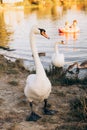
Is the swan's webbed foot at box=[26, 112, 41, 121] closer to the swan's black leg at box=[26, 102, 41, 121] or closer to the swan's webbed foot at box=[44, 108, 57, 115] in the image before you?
the swan's black leg at box=[26, 102, 41, 121]

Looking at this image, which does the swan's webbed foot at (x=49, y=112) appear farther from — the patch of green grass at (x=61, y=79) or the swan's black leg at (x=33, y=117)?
the patch of green grass at (x=61, y=79)

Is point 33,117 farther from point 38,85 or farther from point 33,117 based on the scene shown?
point 38,85

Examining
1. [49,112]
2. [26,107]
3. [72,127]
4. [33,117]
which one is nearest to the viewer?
[72,127]

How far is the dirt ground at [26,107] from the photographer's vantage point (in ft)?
22.8

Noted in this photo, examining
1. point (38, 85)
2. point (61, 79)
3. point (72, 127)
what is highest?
point (38, 85)

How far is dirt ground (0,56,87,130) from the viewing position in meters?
6.93

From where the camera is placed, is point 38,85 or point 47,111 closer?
point 38,85

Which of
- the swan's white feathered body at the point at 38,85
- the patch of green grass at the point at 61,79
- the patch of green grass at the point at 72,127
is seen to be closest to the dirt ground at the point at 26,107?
the patch of green grass at the point at 72,127

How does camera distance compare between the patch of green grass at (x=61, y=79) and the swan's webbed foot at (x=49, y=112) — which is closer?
the swan's webbed foot at (x=49, y=112)

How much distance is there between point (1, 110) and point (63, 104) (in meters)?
1.37

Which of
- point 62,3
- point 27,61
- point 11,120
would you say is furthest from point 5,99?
point 62,3

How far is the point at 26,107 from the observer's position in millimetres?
8062

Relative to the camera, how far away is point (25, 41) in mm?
26531

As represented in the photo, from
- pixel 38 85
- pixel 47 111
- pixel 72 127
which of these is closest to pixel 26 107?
pixel 47 111
